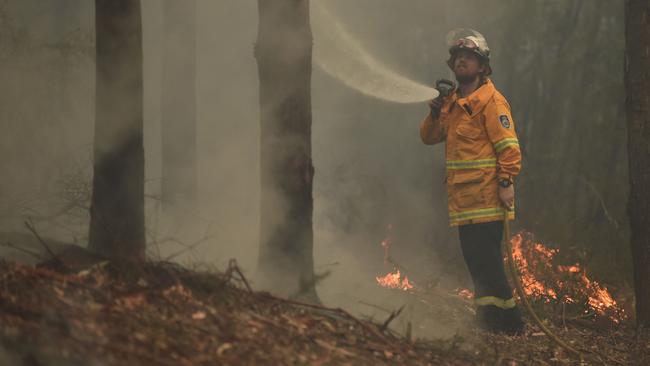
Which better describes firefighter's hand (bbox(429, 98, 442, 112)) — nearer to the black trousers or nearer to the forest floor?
the black trousers

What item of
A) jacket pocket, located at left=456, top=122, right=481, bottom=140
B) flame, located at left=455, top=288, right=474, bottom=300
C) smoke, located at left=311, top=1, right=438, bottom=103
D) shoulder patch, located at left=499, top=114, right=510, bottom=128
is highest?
smoke, located at left=311, top=1, right=438, bottom=103

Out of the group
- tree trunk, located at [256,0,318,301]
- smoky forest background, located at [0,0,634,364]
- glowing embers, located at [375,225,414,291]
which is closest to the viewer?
tree trunk, located at [256,0,318,301]

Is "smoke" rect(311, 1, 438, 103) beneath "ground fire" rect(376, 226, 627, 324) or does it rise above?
above

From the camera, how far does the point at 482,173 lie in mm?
6023

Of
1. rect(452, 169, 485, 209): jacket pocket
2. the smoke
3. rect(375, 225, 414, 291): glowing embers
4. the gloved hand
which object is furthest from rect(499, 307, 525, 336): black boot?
the smoke

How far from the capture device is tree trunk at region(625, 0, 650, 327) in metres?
6.93

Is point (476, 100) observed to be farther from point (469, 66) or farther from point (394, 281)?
point (394, 281)

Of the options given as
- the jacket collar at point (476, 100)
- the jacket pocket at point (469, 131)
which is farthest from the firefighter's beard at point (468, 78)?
the jacket pocket at point (469, 131)

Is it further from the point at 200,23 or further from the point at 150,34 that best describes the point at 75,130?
the point at 150,34

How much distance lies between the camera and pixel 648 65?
6949mm

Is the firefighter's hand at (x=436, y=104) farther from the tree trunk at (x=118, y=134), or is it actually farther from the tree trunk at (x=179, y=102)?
the tree trunk at (x=179, y=102)

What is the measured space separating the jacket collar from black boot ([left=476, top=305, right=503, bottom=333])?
1.39 meters

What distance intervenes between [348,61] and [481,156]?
9150 mm

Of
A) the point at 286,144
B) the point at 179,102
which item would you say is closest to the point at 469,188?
the point at 286,144
